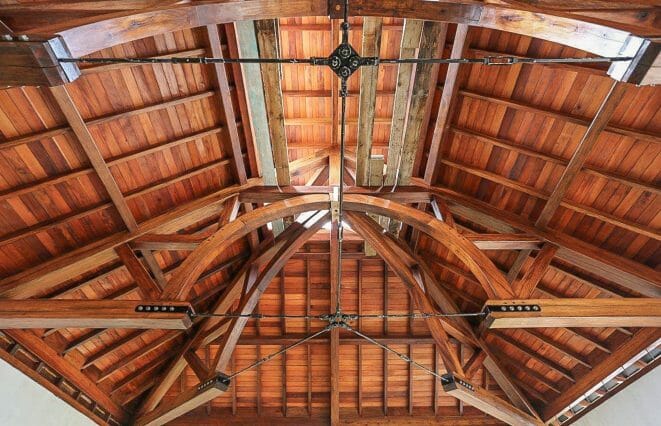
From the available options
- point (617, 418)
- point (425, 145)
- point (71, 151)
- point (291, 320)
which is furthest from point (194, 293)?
point (617, 418)

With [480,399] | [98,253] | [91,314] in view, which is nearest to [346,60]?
[91,314]

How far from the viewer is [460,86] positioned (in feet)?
17.9

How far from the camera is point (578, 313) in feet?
13.8

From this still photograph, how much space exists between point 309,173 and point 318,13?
429cm

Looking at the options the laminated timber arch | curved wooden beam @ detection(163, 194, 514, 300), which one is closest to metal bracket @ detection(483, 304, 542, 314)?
curved wooden beam @ detection(163, 194, 514, 300)

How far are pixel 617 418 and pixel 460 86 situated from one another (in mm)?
4723

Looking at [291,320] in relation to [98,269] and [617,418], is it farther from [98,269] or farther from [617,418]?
[617,418]

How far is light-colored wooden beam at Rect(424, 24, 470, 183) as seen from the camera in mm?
4734

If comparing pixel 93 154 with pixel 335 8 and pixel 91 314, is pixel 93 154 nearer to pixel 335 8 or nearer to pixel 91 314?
pixel 91 314

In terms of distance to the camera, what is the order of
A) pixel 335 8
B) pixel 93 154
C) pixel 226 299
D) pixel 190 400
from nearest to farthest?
pixel 335 8 → pixel 93 154 → pixel 190 400 → pixel 226 299

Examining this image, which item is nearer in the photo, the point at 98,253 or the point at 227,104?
the point at 98,253

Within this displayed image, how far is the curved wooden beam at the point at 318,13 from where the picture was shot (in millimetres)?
2959

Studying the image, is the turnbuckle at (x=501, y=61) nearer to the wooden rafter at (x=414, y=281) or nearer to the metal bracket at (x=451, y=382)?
the wooden rafter at (x=414, y=281)

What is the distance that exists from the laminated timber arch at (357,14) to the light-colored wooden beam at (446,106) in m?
1.09
